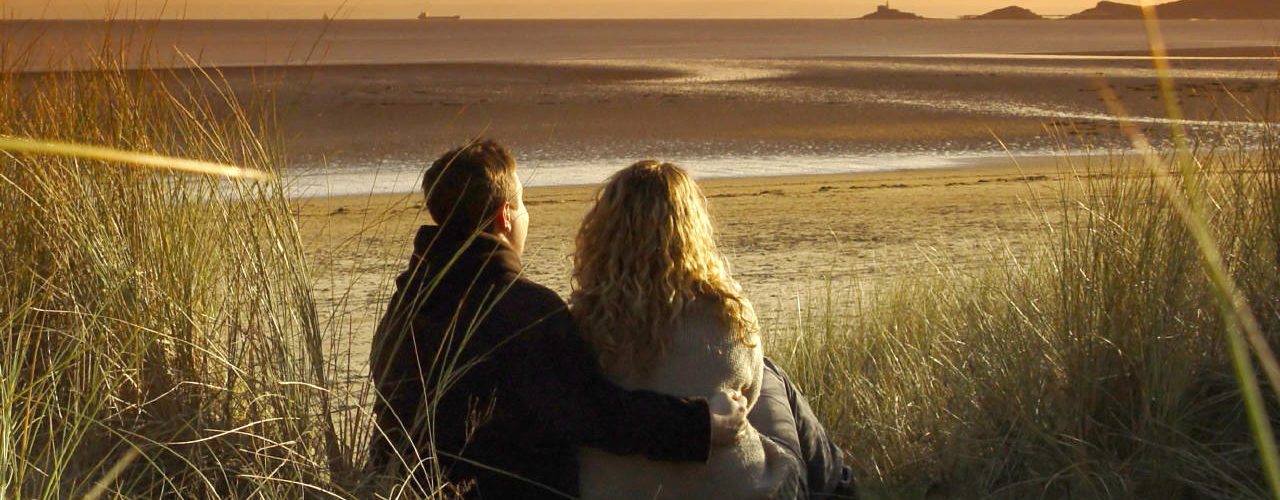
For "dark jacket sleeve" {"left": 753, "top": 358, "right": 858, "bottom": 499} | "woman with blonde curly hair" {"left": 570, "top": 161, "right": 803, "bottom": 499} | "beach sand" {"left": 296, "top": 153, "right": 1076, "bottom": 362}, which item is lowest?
"beach sand" {"left": 296, "top": 153, "right": 1076, "bottom": 362}

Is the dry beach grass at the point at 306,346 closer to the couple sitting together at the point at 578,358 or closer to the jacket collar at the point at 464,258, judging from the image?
the couple sitting together at the point at 578,358

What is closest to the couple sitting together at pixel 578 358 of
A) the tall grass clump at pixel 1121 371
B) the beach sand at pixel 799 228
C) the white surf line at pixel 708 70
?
the tall grass clump at pixel 1121 371

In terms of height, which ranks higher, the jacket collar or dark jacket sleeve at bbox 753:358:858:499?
the jacket collar

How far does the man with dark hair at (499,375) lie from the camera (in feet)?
10.4

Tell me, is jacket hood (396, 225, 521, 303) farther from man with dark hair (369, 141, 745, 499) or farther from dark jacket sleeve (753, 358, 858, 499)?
dark jacket sleeve (753, 358, 858, 499)

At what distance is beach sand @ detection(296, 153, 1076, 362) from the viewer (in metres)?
8.09

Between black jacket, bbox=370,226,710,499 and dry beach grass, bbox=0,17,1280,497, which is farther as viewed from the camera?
dry beach grass, bbox=0,17,1280,497

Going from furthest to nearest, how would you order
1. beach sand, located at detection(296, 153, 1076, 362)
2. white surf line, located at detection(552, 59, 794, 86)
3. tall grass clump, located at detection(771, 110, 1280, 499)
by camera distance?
white surf line, located at detection(552, 59, 794, 86) < beach sand, located at detection(296, 153, 1076, 362) < tall grass clump, located at detection(771, 110, 1280, 499)

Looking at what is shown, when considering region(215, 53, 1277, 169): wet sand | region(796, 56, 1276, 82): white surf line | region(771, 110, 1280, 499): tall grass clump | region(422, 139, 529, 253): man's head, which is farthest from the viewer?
region(796, 56, 1276, 82): white surf line

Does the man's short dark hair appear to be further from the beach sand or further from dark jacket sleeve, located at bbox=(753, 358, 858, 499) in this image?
the beach sand

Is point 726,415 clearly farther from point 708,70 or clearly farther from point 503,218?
point 708,70

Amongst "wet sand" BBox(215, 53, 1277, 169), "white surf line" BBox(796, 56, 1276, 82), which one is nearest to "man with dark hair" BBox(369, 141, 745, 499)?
"wet sand" BBox(215, 53, 1277, 169)

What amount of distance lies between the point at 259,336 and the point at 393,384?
37 centimetres

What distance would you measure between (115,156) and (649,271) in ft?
5.25
